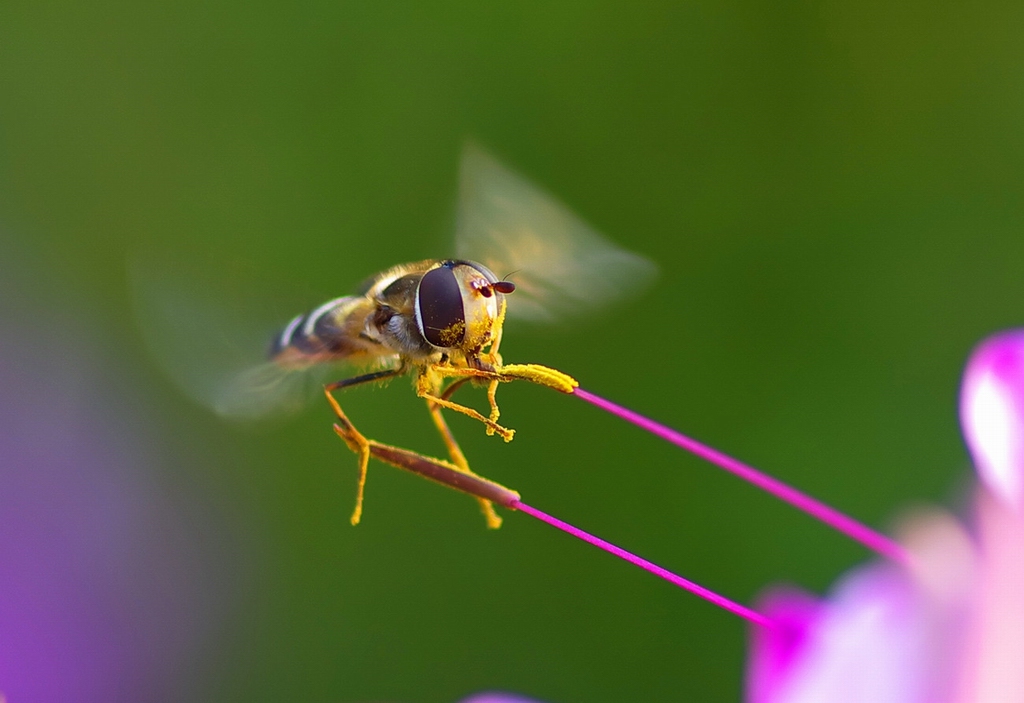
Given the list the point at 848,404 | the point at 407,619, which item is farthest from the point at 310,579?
the point at 848,404

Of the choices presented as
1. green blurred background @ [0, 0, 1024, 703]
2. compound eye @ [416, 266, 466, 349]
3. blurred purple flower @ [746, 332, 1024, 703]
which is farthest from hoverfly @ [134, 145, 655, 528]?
green blurred background @ [0, 0, 1024, 703]

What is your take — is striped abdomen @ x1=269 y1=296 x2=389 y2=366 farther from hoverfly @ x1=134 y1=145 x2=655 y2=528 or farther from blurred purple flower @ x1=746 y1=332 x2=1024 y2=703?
blurred purple flower @ x1=746 y1=332 x2=1024 y2=703

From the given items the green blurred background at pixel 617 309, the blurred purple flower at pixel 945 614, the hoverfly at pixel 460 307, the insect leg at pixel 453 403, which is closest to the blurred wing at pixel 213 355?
the hoverfly at pixel 460 307

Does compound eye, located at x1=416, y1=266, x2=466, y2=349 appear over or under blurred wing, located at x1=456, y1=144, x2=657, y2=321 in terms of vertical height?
under

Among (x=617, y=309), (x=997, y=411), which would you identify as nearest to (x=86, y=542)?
(x=617, y=309)

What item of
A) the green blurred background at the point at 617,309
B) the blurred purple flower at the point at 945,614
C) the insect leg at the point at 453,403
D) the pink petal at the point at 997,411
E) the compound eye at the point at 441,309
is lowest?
the blurred purple flower at the point at 945,614

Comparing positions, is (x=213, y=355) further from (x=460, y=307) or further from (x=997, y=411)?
(x=997, y=411)

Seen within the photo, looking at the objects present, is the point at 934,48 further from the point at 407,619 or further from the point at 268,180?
the point at 407,619

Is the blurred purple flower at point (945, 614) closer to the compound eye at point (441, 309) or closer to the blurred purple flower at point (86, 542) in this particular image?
the compound eye at point (441, 309)
